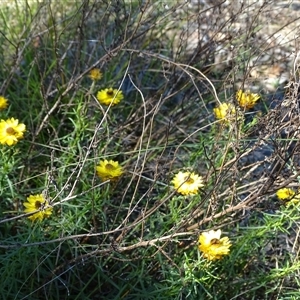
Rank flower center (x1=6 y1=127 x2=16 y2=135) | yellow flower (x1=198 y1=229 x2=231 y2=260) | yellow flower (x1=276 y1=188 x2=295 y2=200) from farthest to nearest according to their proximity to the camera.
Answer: flower center (x1=6 y1=127 x2=16 y2=135) → yellow flower (x1=276 y1=188 x2=295 y2=200) → yellow flower (x1=198 y1=229 x2=231 y2=260)

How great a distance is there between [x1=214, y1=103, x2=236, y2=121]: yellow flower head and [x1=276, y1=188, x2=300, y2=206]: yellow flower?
0.98 feet

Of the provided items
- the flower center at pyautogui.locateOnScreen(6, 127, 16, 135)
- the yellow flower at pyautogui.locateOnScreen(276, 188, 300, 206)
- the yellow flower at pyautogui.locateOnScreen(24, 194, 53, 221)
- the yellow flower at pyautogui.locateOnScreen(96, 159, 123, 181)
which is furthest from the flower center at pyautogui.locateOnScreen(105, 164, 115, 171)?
the yellow flower at pyautogui.locateOnScreen(276, 188, 300, 206)

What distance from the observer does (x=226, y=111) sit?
88.4 inches

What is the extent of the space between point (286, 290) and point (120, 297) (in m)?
0.56

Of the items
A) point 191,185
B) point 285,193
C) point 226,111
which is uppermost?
point 226,111

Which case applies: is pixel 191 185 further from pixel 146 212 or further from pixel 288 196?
pixel 288 196

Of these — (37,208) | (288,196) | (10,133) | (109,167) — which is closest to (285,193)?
(288,196)

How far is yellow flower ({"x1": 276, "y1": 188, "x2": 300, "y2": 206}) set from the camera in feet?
7.16

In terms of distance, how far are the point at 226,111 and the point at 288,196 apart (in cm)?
→ 34

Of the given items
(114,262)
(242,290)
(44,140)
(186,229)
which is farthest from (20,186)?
(242,290)

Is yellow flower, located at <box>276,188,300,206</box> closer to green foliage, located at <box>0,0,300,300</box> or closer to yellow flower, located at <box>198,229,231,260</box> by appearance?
green foliage, located at <box>0,0,300,300</box>

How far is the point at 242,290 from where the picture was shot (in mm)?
2424

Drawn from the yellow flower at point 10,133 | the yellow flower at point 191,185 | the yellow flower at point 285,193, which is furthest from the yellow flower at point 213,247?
the yellow flower at point 10,133

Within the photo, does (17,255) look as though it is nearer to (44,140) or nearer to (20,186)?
(20,186)
